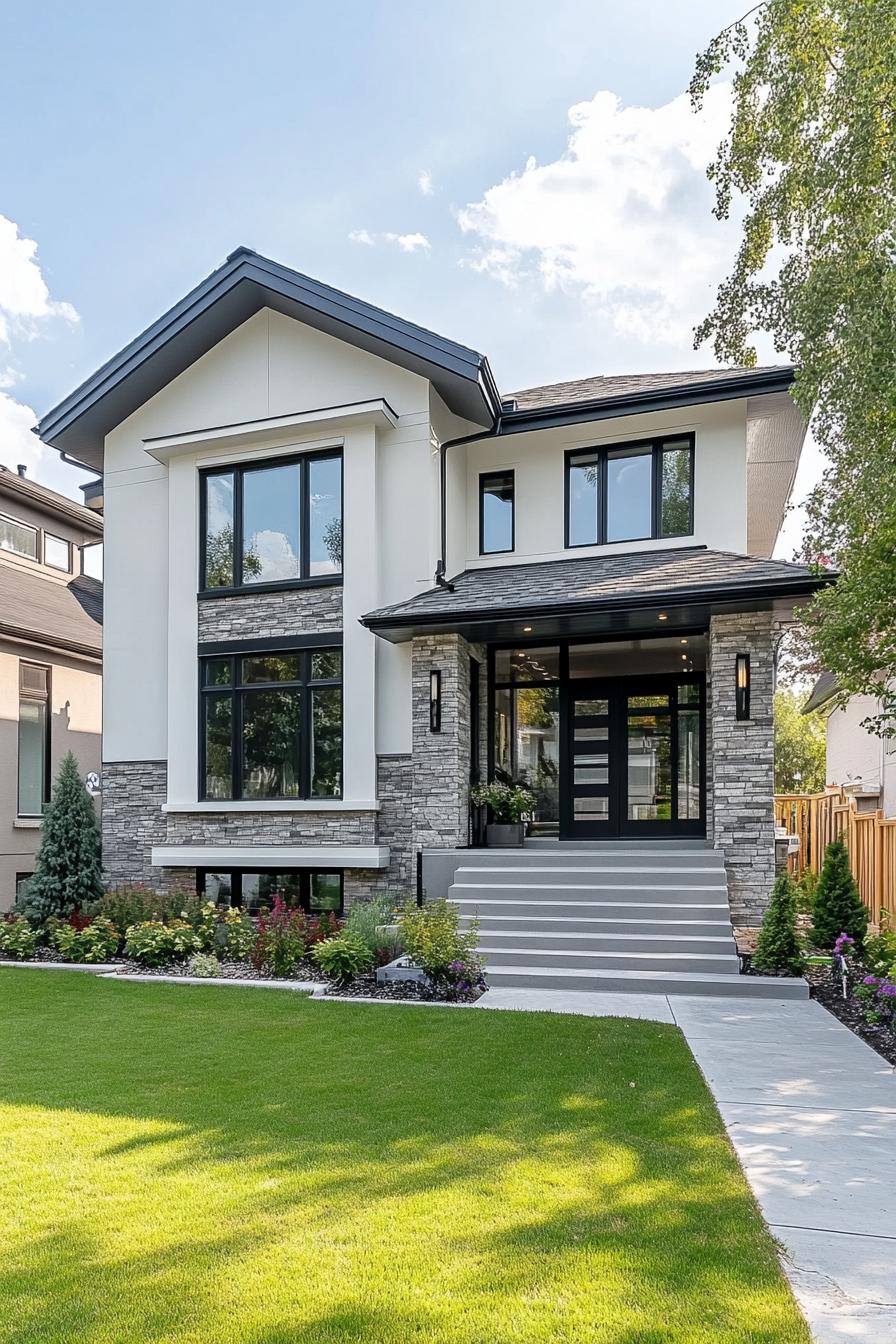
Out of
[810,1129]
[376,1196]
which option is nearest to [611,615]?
[810,1129]

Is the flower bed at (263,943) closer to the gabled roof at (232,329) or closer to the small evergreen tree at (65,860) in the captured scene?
the small evergreen tree at (65,860)

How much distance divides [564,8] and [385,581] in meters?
7.35

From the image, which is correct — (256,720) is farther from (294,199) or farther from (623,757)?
(294,199)

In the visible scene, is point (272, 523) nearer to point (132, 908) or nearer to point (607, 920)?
point (132, 908)

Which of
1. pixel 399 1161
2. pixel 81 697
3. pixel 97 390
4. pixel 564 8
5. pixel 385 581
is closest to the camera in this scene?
pixel 399 1161

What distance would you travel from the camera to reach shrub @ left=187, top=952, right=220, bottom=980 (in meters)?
9.59

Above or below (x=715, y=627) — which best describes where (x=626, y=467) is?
above

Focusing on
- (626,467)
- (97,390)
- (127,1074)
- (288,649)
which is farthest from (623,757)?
(97,390)

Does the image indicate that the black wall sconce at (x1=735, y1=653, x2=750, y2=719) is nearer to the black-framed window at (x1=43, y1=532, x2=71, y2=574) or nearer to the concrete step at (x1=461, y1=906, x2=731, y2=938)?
the concrete step at (x1=461, y1=906, x2=731, y2=938)

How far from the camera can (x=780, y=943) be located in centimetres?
873

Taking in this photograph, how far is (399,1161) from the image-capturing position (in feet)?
14.3

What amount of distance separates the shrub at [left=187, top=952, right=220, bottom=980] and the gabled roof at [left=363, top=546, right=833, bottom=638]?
4356 millimetres

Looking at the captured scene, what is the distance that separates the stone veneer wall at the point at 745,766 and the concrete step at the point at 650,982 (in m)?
1.71

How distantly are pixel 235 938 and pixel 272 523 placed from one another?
224 inches
